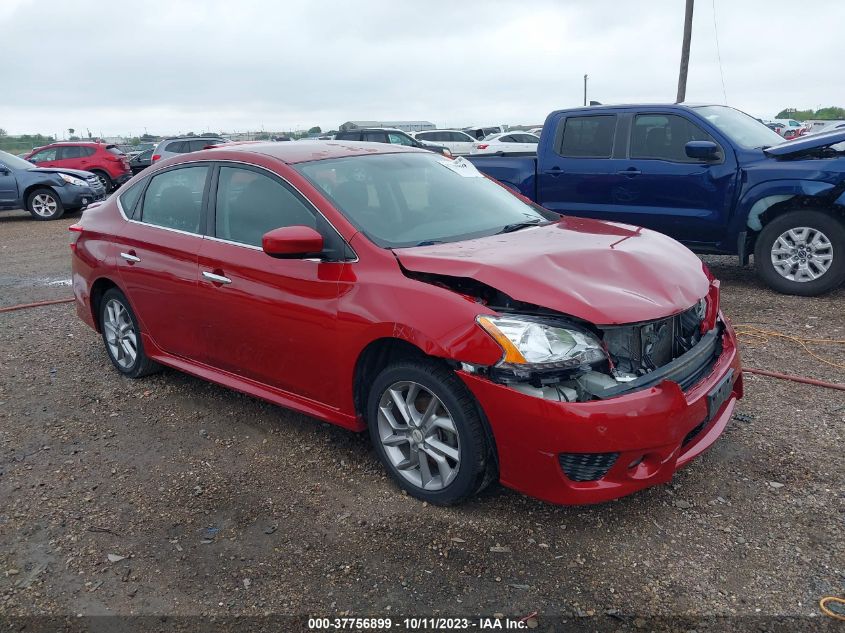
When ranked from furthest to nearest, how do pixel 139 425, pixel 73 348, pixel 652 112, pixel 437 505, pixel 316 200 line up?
pixel 652 112
pixel 73 348
pixel 139 425
pixel 316 200
pixel 437 505

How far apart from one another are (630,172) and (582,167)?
54 cm

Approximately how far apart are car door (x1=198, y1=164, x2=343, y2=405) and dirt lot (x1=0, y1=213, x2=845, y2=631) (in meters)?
0.49

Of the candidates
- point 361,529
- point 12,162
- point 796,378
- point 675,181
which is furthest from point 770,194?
point 12,162

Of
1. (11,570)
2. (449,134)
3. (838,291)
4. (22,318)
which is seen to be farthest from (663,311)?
(449,134)

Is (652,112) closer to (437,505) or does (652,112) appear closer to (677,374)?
(677,374)

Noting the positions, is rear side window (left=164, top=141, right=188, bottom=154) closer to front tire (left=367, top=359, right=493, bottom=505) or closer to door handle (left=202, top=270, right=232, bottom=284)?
door handle (left=202, top=270, right=232, bottom=284)

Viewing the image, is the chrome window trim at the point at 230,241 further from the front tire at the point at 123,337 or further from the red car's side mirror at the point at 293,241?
the front tire at the point at 123,337

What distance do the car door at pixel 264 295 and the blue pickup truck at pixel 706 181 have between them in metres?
4.47

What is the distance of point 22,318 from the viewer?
272 inches

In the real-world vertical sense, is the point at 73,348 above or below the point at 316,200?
below

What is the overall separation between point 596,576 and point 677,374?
0.90 metres

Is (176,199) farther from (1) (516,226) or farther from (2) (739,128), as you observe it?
(2) (739,128)

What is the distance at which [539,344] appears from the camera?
2871mm

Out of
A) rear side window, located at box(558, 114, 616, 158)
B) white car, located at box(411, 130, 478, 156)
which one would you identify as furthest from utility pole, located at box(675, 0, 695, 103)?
rear side window, located at box(558, 114, 616, 158)
